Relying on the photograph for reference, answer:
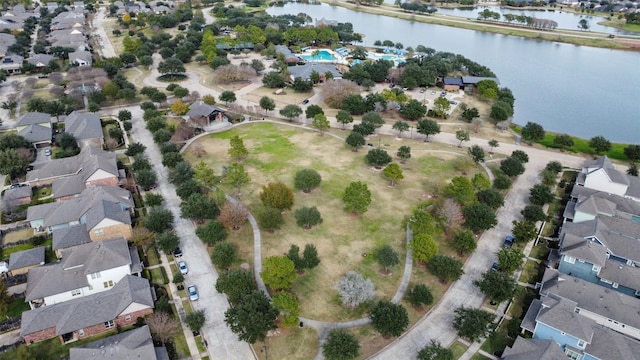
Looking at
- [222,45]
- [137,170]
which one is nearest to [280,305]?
[137,170]

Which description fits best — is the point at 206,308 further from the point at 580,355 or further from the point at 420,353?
the point at 580,355

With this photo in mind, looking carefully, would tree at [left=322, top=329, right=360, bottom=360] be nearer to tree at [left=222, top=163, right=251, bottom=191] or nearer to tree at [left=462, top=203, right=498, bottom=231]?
tree at [left=462, top=203, right=498, bottom=231]

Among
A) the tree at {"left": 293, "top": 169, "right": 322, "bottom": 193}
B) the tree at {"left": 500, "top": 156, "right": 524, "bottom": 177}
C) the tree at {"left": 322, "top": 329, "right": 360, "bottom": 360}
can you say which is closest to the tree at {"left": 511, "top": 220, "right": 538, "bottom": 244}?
the tree at {"left": 500, "top": 156, "right": 524, "bottom": 177}

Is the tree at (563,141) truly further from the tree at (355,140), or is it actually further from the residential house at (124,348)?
the residential house at (124,348)

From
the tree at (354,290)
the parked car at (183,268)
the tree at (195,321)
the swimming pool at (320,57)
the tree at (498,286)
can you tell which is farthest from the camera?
the swimming pool at (320,57)

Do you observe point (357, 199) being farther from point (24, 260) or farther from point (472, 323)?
point (24, 260)

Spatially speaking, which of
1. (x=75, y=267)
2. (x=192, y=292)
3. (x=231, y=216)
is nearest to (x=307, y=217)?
(x=231, y=216)

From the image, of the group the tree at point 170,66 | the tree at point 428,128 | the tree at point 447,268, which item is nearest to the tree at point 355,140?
the tree at point 428,128
